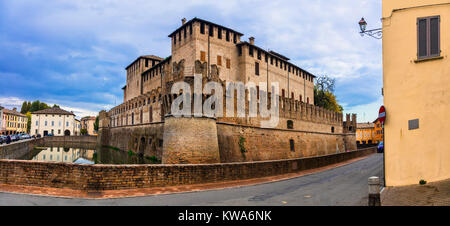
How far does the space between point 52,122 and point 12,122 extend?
1019 cm

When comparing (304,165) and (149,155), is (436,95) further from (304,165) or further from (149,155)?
(149,155)

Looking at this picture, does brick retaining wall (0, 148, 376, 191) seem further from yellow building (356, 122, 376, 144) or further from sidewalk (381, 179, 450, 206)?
yellow building (356, 122, 376, 144)

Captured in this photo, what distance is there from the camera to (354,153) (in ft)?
93.8

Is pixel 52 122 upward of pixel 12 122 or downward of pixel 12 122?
upward

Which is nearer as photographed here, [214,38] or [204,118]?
[204,118]

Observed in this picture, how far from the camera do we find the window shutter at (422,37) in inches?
316

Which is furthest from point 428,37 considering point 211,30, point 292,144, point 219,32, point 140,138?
point 140,138

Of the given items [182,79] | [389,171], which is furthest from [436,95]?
[182,79]

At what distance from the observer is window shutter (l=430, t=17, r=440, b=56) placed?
25.7 feet

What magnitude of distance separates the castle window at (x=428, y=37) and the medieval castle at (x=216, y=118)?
11.8m

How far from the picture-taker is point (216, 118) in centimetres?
1884

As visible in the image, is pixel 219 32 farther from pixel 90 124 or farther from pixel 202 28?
pixel 90 124

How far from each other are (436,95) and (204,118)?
11943 millimetres

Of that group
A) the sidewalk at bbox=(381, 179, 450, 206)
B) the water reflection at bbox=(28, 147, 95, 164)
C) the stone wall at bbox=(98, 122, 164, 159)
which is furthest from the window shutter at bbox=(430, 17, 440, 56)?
the water reflection at bbox=(28, 147, 95, 164)
